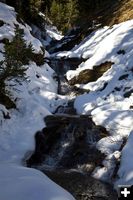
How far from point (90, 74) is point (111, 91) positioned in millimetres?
4670

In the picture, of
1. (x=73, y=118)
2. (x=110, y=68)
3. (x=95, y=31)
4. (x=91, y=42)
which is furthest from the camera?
Answer: (x=95, y=31)

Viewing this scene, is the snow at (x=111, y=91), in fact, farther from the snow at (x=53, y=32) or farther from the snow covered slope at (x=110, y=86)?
the snow at (x=53, y=32)

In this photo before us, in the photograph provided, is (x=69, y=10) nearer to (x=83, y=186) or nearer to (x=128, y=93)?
(x=128, y=93)

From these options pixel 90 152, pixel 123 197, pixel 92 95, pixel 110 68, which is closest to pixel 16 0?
pixel 110 68

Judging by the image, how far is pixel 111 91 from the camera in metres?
26.7

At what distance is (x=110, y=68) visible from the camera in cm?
3011

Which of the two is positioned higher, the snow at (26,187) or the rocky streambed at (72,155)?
the rocky streambed at (72,155)

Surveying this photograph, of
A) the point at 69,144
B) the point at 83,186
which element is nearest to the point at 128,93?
the point at 69,144

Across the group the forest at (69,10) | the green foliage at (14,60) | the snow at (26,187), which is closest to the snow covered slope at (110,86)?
the green foliage at (14,60)

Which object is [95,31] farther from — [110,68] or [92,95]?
[92,95]

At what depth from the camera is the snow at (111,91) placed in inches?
705

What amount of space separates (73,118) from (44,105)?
346 centimetres

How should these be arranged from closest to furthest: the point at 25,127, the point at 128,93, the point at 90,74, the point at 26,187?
the point at 26,187, the point at 25,127, the point at 128,93, the point at 90,74

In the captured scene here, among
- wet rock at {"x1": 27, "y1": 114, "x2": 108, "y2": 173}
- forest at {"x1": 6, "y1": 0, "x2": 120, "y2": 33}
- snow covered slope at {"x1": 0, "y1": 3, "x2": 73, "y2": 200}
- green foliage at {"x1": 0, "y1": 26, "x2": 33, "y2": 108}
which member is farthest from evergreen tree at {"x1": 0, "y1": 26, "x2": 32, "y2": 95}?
forest at {"x1": 6, "y1": 0, "x2": 120, "y2": 33}
